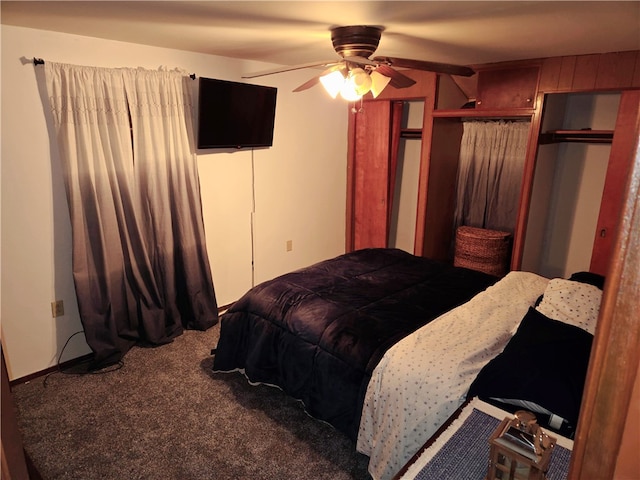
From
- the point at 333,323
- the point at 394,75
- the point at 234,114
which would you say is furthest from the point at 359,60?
the point at 234,114

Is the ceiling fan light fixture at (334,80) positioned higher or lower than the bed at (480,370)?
higher

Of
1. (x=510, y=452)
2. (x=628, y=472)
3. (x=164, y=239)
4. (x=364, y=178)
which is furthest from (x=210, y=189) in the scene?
(x=628, y=472)

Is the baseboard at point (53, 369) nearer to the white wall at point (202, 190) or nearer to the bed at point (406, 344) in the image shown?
the white wall at point (202, 190)

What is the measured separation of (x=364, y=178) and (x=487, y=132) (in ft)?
4.57

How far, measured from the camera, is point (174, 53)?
131 inches

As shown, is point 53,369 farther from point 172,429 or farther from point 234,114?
point 234,114

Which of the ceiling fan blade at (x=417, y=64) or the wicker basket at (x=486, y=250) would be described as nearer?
the ceiling fan blade at (x=417, y=64)

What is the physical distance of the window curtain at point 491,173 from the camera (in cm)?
402

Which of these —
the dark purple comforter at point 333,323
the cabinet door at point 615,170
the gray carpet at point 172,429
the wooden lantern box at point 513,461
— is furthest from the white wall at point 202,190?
the wooden lantern box at point 513,461

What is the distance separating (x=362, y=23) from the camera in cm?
224

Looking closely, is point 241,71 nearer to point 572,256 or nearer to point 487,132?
point 487,132

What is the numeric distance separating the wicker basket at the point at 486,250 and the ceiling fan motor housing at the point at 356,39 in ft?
7.61

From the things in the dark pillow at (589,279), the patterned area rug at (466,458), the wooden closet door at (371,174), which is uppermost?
the wooden closet door at (371,174)

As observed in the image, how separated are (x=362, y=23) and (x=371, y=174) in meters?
2.60
